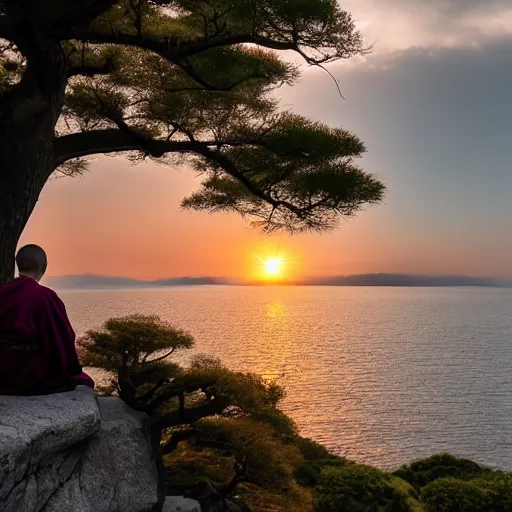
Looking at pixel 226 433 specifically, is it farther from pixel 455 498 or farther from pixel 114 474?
pixel 455 498

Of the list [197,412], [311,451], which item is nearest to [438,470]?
[311,451]

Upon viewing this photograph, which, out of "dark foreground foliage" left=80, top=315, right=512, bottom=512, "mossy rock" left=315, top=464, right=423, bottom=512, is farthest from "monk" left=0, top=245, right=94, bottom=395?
"mossy rock" left=315, top=464, right=423, bottom=512

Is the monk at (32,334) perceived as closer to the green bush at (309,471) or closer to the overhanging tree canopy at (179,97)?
the overhanging tree canopy at (179,97)

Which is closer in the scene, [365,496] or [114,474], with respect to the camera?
[114,474]

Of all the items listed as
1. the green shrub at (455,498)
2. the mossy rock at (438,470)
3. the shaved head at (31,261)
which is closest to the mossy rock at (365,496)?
the green shrub at (455,498)

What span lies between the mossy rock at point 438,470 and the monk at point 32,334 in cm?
1627

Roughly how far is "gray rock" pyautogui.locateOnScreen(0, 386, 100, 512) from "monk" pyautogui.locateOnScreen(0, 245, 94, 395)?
207 mm

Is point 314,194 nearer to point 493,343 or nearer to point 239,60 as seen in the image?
point 239,60

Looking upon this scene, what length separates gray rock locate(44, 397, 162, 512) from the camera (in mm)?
6359

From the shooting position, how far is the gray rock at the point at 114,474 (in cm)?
636

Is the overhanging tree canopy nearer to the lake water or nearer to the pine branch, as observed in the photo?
the pine branch

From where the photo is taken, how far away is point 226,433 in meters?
11.4

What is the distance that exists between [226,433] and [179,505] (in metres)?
2.59

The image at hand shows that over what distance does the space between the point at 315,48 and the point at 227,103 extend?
2.71 m
